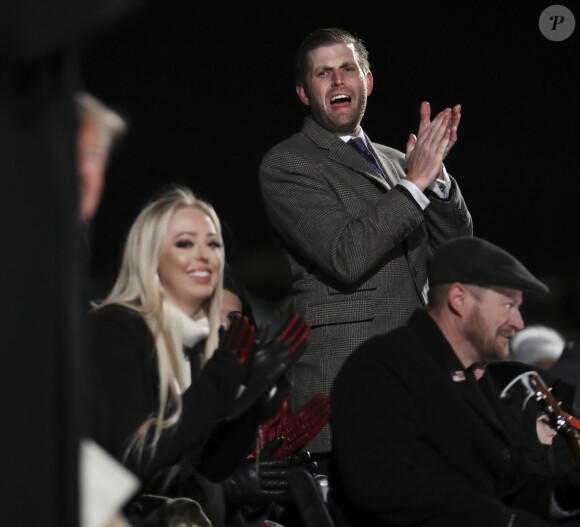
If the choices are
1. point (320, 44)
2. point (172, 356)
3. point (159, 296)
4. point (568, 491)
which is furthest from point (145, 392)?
point (320, 44)

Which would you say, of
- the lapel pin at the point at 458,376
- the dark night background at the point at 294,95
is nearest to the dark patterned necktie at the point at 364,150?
the lapel pin at the point at 458,376

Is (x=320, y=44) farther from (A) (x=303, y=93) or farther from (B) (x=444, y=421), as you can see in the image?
(B) (x=444, y=421)

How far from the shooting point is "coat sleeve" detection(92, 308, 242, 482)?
106 inches

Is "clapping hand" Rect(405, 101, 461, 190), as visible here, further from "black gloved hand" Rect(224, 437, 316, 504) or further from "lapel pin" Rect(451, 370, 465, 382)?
"black gloved hand" Rect(224, 437, 316, 504)

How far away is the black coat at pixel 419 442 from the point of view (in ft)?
9.02

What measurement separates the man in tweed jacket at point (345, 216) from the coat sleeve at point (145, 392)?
0.63 metres

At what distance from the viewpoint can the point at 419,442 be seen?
2857 mm

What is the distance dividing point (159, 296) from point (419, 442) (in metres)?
0.63

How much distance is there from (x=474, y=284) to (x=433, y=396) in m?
0.30

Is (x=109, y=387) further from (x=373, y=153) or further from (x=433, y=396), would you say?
(x=373, y=153)

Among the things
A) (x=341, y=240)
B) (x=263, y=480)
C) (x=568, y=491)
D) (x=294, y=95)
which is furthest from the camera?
(x=294, y=95)

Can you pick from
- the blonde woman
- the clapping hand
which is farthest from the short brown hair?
the blonde woman

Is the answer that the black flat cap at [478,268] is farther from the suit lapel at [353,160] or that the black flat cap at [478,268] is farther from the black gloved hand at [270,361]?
the suit lapel at [353,160]

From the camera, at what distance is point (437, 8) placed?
4922mm
